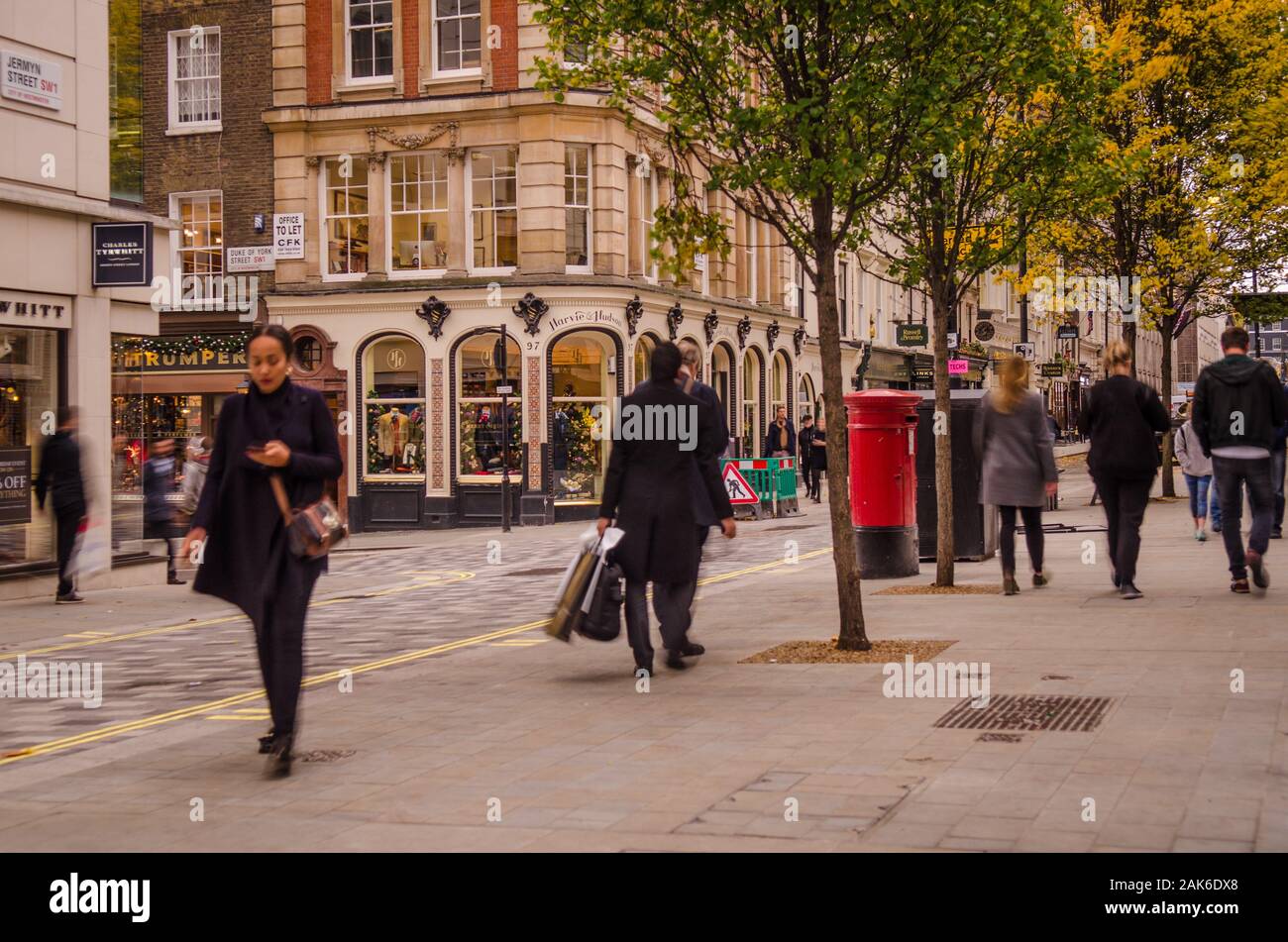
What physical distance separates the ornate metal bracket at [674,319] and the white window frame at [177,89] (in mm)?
10739

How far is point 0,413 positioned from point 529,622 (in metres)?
7.12

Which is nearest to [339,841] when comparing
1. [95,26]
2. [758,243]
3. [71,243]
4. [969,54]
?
[969,54]

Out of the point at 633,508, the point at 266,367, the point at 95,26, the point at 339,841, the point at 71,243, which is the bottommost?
the point at 339,841

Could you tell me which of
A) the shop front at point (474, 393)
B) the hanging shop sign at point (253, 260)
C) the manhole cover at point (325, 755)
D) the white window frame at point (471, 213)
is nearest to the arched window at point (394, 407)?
the shop front at point (474, 393)

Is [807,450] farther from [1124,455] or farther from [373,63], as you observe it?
[1124,455]

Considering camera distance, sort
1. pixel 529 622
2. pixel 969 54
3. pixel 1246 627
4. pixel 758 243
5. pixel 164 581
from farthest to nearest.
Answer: pixel 758 243 → pixel 164 581 → pixel 529 622 → pixel 969 54 → pixel 1246 627

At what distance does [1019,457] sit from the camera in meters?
13.2

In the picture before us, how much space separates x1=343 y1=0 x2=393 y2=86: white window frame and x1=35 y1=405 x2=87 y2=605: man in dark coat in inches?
761

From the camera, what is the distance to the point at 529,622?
44.5 feet

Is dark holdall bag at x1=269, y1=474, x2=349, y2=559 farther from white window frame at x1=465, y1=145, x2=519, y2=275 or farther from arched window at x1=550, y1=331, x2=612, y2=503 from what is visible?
white window frame at x1=465, y1=145, x2=519, y2=275

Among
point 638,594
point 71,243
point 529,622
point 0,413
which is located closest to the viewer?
point 638,594

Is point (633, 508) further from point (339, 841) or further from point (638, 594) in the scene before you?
point (339, 841)

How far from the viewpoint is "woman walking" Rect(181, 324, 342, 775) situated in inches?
275

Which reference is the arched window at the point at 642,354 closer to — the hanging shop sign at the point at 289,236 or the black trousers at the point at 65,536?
the hanging shop sign at the point at 289,236
